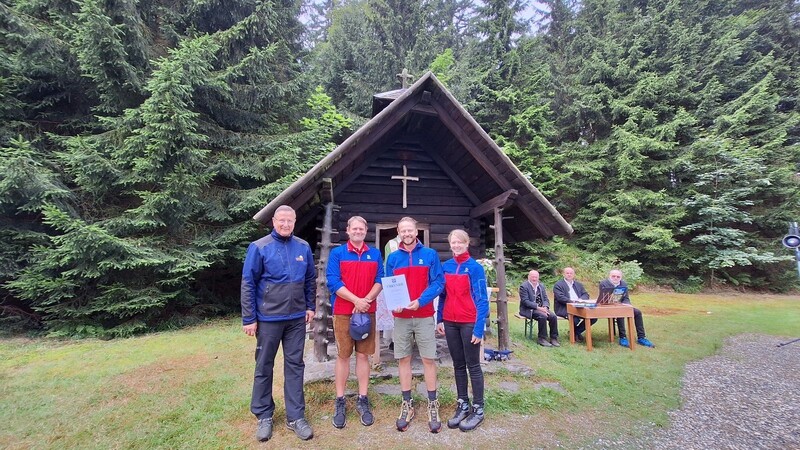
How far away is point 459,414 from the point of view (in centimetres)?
366

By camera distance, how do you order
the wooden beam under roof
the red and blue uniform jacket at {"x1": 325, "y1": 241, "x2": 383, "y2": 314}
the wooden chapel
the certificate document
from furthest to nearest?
the wooden beam under roof → the wooden chapel → the red and blue uniform jacket at {"x1": 325, "y1": 241, "x2": 383, "y2": 314} → the certificate document

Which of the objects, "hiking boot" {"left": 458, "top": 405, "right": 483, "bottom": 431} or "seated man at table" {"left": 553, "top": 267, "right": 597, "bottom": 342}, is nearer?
"hiking boot" {"left": 458, "top": 405, "right": 483, "bottom": 431}

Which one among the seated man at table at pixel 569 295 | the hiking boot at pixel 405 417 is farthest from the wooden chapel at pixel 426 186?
the hiking boot at pixel 405 417

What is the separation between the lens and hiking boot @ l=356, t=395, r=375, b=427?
3615 millimetres

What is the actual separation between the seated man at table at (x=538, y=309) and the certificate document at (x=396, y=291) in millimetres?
4258

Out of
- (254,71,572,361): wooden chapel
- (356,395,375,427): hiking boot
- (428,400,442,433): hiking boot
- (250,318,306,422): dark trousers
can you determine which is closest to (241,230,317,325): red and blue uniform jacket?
(250,318,306,422): dark trousers

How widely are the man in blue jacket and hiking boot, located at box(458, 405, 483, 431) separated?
154 centimetres

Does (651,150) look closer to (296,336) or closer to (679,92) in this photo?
(679,92)

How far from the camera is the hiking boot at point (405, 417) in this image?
11.7 feet

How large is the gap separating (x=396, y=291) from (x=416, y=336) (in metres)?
0.55

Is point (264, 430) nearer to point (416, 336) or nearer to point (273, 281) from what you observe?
point (273, 281)

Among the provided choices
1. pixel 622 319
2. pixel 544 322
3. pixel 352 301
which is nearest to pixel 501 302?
pixel 544 322

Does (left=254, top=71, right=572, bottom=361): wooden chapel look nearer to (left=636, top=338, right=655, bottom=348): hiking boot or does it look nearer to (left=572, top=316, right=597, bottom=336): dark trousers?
(left=572, top=316, right=597, bottom=336): dark trousers

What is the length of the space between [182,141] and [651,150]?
1894cm
